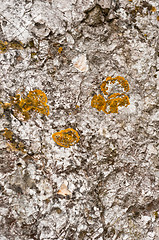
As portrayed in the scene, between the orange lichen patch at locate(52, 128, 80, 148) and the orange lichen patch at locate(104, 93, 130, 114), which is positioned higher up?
the orange lichen patch at locate(104, 93, 130, 114)

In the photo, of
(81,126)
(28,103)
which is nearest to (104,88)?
(81,126)

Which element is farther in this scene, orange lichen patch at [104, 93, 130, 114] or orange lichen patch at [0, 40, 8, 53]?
orange lichen patch at [104, 93, 130, 114]

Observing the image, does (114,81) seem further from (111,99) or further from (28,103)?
(28,103)

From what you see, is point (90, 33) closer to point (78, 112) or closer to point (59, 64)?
point (59, 64)

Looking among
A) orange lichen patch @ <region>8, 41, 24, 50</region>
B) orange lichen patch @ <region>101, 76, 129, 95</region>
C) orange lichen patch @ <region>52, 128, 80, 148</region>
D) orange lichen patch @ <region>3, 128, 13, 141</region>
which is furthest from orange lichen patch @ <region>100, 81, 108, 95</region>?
orange lichen patch @ <region>3, 128, 13, 141</region>

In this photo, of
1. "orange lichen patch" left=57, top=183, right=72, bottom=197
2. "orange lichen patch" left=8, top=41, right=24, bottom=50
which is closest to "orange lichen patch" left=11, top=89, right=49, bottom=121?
"orange lichen patch" left=8, top=41, right=24, bottom=50

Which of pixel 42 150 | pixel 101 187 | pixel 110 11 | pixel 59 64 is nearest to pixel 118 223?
pixel 101 187

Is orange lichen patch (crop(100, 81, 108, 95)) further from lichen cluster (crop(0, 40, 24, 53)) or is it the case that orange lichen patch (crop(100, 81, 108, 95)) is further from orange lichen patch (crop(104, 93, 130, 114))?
lichen cluster (crop(0, 40, 24, 53))

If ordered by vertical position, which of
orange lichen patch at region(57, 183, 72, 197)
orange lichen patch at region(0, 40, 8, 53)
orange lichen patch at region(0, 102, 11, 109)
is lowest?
orange lichen patch at region(57, 183, 72, 197)

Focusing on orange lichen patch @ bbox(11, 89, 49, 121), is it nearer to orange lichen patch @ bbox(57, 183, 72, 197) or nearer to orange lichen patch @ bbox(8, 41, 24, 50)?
orange lichen patch @ bbox(8, 41, 24, 50)
